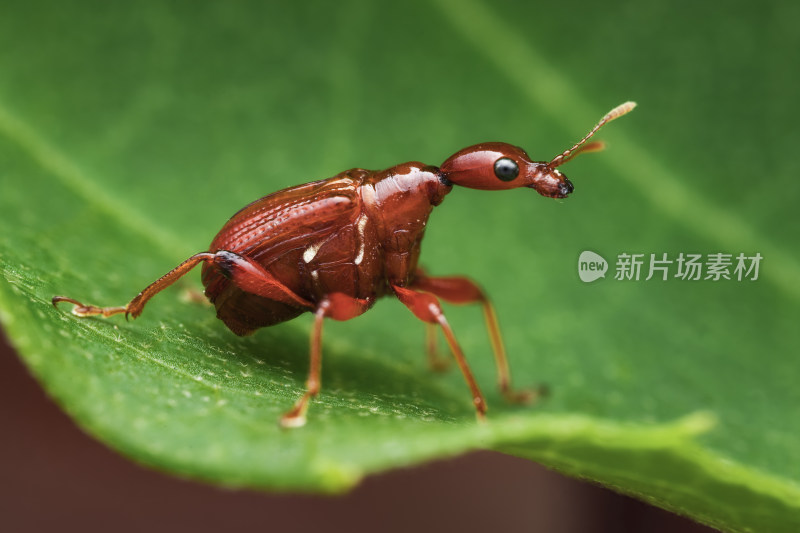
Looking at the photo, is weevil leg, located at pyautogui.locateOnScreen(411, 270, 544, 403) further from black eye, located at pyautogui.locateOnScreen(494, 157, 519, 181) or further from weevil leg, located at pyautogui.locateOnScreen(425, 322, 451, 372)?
black eye, located at pyautogui.locateOnScreen(494, 157, 519, 181)

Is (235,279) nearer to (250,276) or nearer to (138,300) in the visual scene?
(250,276)

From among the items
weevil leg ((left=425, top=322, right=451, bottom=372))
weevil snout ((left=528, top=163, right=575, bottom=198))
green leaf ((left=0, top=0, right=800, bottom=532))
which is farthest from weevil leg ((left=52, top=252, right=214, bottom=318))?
weevil snout ((left=528, top=163, right=575, bottom=198))

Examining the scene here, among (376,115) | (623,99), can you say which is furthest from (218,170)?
(623,99)

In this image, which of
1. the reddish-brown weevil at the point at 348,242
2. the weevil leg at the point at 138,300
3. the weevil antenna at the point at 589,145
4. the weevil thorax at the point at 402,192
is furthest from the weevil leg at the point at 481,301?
the weevil leg at the point at 138,300

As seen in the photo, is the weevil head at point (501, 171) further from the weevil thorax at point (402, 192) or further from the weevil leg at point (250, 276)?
the weevil leg at point (250, 276)

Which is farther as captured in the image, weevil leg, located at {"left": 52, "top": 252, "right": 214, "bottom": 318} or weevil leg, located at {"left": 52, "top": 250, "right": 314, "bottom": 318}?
weevil leg, located at {"left": 52, "top": 250, "right": 314, "bottom": 318}

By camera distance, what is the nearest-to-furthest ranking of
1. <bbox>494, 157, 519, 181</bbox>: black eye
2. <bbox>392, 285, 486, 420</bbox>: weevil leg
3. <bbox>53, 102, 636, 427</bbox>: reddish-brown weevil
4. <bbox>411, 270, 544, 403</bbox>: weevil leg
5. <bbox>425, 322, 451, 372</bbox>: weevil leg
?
<bbox>392, 285, 486, 420</bbox>: weevil leg
<bbox>53, 102, 636, 427</bbox>: reddish-brown weevil
<bbox>494, 157, 519, 181</bbox>: black eye
<bbox>411, 270, 544, 403</bbox>: weevil leg
<bbox>425, 322, 451, 372</bbox>: weevil leg

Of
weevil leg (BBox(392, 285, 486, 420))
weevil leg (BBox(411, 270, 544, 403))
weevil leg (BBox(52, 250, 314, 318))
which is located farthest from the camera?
weevil leg (BBox(411, 270, 544, 403))
